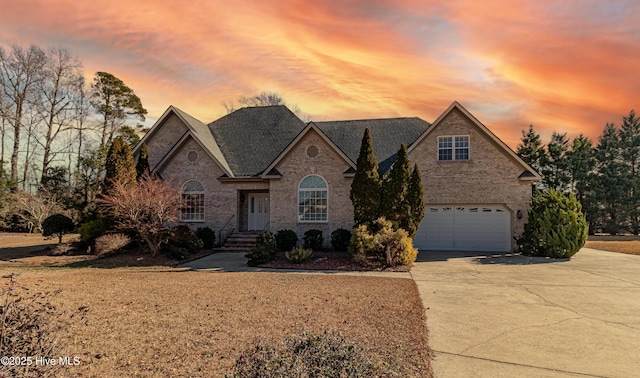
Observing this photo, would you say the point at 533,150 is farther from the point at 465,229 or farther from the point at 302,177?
the point at 302,177

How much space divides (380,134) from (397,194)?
7.98 meters

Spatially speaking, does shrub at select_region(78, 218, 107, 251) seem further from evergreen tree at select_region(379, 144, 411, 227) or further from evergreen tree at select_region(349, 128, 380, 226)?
evergreen tree at select_region(379, 144, 411, 227)

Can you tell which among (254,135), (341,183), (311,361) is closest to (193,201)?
(254,135)

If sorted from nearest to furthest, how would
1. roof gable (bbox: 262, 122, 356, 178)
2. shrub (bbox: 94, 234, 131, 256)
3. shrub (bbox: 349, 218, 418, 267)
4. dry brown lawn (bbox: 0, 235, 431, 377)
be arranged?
1. dry brown lawn (bbox: 0, 235, 431, 377)
2. shrub (bbox: 349, 218, 418, 267)
3. shrub (bbox: 94, 234, 131, 256)
4. roof gable (bbox: 262, 122, 356, 178)

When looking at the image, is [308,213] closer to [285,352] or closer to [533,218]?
[533,218]

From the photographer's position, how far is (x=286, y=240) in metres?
18.5

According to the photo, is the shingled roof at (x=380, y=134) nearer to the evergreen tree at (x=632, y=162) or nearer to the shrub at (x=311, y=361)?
the shrub at (x=311, y=361)

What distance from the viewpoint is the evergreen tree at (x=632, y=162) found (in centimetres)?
3609

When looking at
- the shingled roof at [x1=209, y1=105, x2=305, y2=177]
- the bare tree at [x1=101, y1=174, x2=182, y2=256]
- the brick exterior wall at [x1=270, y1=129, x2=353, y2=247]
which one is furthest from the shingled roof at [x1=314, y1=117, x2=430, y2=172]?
the bare tree at [x1=101, y1=174, x2=182, y2=256]

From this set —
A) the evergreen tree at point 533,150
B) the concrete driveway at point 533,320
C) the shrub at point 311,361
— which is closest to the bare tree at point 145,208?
the concrete driveway at point 533,320

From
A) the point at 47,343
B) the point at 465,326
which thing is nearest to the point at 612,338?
the point at 465,326

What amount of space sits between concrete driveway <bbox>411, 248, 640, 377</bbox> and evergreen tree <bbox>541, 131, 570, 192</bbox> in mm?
27618

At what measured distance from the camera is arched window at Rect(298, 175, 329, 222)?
19641 mm

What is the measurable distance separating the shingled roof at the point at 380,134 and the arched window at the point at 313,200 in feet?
8.33
